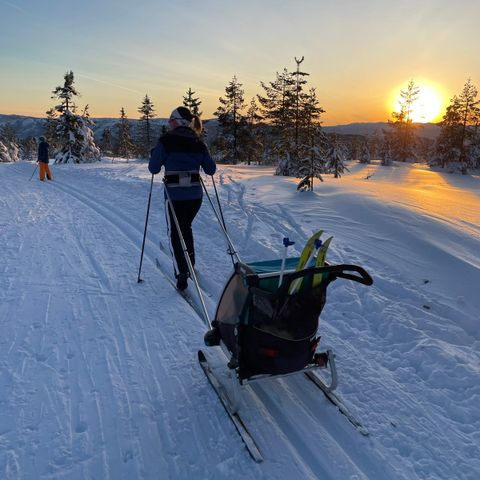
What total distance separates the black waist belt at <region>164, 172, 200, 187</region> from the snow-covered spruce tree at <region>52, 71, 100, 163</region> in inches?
1320

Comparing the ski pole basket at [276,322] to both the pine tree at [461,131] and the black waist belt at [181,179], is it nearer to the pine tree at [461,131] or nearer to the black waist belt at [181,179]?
the black waist belt at [181,179]

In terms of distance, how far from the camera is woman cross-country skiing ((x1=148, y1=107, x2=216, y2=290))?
197 inches

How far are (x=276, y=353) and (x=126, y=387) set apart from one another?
1527 millimetres

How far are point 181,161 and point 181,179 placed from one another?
0.25 m

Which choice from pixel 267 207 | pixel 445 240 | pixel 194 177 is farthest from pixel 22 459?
pixel 267 207

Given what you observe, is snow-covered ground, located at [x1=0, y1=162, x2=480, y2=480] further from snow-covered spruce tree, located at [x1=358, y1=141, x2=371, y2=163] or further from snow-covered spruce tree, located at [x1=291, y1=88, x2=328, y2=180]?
snow-covered spruce tree, located at [x1=358, y1=141, x2=371, y2=163]

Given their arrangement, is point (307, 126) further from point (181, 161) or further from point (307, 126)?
point (181, 161)

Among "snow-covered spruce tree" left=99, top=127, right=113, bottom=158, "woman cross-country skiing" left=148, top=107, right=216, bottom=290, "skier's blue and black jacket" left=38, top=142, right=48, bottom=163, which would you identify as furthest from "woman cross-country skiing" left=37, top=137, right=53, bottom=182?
"snow-covered spruce tree" left=99, top=127, right=113, bottom=158

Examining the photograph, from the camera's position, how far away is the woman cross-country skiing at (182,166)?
5.00 metres

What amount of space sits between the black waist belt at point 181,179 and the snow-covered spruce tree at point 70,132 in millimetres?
33516

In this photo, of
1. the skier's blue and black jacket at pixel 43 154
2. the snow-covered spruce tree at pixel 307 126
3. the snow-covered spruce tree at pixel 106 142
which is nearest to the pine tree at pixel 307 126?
the snow-covered spruce tree at pixel 307 126

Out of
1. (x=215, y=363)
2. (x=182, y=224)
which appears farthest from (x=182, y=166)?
(x=215, y=363)

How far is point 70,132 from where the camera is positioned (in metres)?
35.7

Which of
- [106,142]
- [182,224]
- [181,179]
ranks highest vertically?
[106,142]
